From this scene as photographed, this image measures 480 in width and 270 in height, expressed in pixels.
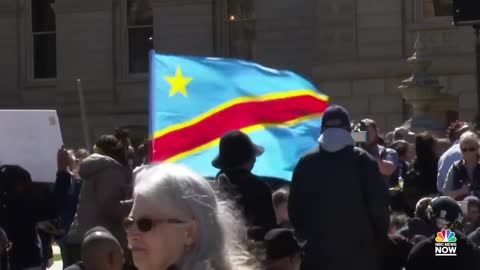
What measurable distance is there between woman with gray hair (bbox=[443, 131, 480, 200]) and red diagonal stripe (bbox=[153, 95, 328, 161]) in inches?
54.4

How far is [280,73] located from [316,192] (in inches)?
82.3

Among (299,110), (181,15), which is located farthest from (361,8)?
(299,110)

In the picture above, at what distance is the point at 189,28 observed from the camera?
30.1m

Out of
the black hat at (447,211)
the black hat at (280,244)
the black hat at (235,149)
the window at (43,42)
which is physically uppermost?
the window at (43,42)

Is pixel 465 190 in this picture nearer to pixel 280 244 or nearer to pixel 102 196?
pixel 102 196

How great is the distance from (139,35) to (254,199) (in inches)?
929

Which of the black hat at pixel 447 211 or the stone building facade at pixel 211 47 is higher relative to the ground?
the stone building facade at pixel 211 47

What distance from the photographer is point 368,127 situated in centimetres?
1173

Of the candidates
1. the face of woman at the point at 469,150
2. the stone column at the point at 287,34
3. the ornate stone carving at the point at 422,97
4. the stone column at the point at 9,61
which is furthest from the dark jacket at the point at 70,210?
the stone column at the point at 9,61

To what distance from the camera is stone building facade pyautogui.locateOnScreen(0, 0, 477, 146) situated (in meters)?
27.7

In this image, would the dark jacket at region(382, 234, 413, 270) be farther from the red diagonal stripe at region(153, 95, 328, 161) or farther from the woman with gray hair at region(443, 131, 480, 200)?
the woman with gray hair at region(443, 131, 480, 200)

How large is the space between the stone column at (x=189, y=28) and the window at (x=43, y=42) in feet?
11.0

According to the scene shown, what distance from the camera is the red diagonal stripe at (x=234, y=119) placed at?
9.36 meters

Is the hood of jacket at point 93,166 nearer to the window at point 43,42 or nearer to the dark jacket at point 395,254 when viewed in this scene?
the dark jacket at point 395,254
